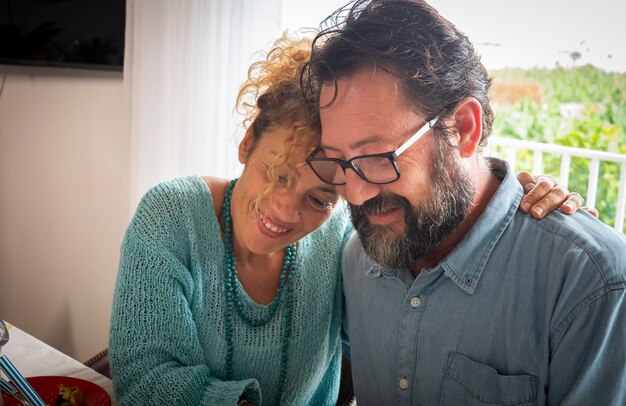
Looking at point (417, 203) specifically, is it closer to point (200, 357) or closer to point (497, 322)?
A: point (497, 322)

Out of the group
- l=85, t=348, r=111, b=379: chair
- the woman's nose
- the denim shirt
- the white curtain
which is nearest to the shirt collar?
the denim shirt

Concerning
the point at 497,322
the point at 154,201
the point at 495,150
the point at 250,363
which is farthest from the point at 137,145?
the point at 495,150

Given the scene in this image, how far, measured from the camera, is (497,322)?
118 cm

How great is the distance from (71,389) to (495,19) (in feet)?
9.66


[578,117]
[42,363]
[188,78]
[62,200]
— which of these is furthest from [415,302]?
[578,117]

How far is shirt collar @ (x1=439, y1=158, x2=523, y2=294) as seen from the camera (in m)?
1.21

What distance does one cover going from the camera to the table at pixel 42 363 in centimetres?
129

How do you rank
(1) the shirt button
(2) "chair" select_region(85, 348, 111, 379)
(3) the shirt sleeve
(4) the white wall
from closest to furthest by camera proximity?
(3) the shirt sleeve → (1) the shirt button → (2) "chair" select_region(85, 348, 111, 379) → (4) the white wall

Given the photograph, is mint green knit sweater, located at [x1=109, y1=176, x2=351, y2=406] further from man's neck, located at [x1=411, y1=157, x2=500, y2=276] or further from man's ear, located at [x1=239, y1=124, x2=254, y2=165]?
man's neck, located at [x1=411, y1=157, x2=500, y2=276]

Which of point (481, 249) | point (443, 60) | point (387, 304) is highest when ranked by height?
point (443, 60)

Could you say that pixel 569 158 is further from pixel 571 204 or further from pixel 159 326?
pixel 159 326

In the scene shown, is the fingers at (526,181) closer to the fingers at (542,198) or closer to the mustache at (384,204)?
the fingers at (542,198)

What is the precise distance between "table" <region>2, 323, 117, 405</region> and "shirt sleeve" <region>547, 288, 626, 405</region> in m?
0.89

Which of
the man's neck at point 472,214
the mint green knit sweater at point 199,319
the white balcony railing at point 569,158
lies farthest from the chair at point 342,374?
the white balcony railing at point 569,158
